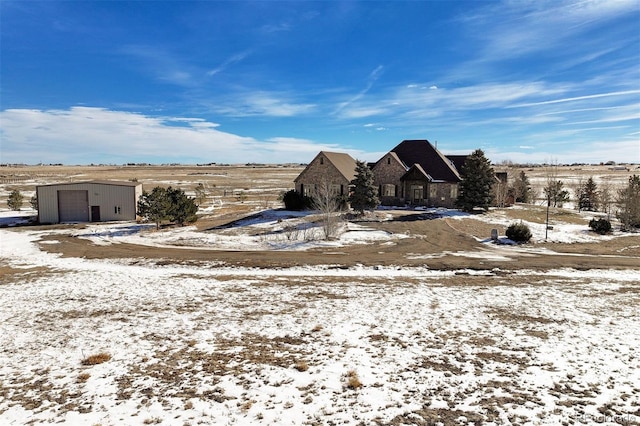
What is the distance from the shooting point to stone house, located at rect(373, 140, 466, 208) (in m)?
46.9

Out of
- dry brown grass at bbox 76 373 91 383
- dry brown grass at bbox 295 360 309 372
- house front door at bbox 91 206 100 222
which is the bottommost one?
dry brown grass at bbox 76 373 91 383

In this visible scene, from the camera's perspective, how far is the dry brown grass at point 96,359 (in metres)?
11.4

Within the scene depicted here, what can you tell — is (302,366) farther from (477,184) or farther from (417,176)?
(417,176)

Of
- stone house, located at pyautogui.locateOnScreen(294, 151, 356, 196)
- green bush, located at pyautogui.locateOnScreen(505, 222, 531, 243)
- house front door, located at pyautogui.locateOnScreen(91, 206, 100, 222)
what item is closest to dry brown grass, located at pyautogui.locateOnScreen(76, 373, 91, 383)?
green bush, located at pyautogui.locateOnScreen(505, 222, 531, 243)

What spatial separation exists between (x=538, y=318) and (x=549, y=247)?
1947 cm

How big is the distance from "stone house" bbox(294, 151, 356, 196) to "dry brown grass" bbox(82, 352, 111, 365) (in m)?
35.0

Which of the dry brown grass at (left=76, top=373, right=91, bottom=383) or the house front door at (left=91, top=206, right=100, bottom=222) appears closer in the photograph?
Result: the dry brown grass at (left=76, top=373, right=91, bottom=383)

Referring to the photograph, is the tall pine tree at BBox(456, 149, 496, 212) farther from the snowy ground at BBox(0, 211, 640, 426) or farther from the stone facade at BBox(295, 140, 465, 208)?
the snowy ground at BBox(0, 211, 640, 426)

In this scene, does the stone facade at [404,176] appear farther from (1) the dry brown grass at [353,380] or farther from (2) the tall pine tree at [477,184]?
(1) the dry brown grass at [353,380]

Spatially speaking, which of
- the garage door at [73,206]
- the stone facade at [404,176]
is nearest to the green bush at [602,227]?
the stone facade at [404,176]

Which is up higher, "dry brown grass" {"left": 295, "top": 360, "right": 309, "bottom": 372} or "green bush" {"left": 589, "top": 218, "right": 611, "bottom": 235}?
"green bush" {"left": 589, "top": 218, "right": 611, "bottom": 235}

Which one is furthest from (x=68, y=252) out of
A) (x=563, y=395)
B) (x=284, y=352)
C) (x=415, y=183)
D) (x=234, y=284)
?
(x=415, y=183)

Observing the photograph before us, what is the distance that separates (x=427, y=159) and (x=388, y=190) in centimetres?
667

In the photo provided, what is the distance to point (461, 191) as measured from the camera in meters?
44.6
